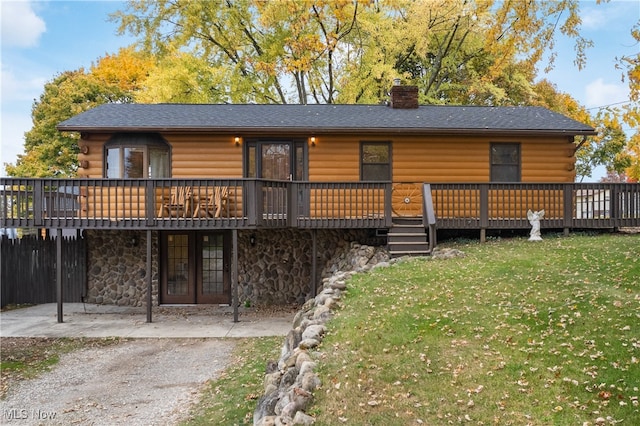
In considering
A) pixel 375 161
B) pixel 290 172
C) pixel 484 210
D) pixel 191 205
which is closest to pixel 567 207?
pixel 484 210

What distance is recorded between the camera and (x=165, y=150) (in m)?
12.6

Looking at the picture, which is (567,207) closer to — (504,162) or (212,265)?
(504,162)

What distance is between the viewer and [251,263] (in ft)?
41.5

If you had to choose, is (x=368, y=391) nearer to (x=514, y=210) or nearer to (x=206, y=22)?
(x=514, y=210)

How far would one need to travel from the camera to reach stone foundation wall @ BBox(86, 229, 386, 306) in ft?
41.2

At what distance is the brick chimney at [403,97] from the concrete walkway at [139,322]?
786cm

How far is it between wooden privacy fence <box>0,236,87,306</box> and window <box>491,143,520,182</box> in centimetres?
1246

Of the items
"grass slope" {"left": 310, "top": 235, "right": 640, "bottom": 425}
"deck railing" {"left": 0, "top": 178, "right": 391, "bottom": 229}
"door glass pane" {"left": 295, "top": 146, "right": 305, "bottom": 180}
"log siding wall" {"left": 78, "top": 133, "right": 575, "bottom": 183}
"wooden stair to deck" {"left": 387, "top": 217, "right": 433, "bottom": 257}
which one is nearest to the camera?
"grass slope" {"left": 310, "top": 235, "right": 640, "bottom": 425}

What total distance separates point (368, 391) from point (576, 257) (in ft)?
20.5

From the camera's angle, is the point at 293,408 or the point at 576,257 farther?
the point at 576,257

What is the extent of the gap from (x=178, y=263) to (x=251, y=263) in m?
2.19

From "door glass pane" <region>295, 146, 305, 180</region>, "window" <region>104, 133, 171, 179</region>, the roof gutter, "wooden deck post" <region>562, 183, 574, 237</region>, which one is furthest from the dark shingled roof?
"wooden deck post" <region>562, 183, 574, 237</region>

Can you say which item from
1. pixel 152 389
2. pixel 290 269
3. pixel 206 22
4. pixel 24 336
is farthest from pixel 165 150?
pixel 206 22

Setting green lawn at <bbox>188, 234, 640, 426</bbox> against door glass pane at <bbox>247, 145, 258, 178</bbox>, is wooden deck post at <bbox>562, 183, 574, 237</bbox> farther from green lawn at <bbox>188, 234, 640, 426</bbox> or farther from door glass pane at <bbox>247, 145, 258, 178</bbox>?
door glass pane at <bbox>247, 145, 258, 178</bbox>
